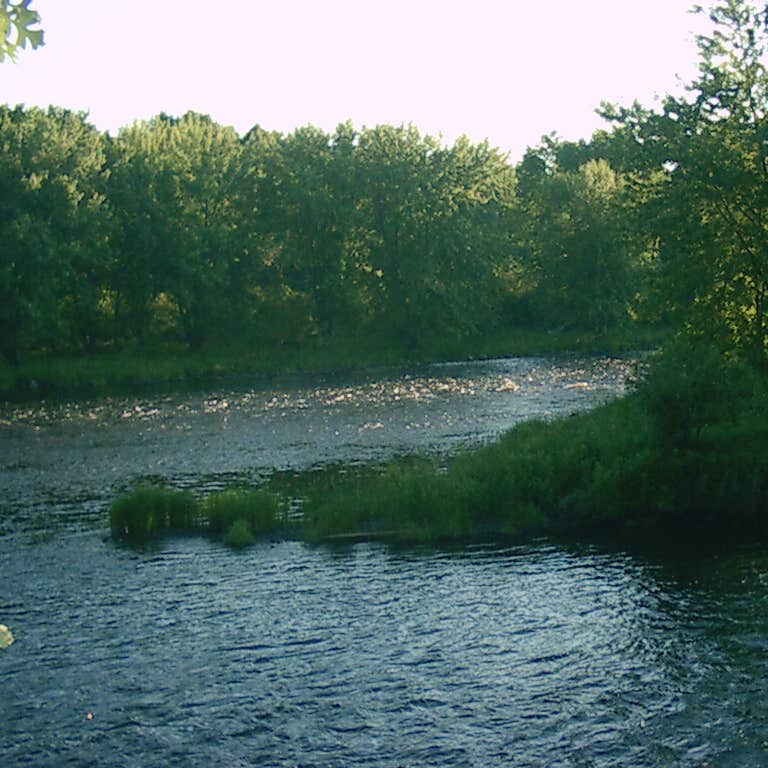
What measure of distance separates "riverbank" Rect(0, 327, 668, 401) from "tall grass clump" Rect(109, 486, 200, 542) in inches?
1414

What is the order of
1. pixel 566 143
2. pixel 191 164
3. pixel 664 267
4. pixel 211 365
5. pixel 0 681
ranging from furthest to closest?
1. pixel 566 143
2. pixel 191 164
3. pixel 211 365
4. pixel 664 267
5. pixel 0 681

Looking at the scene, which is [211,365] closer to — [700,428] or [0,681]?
[700,428]

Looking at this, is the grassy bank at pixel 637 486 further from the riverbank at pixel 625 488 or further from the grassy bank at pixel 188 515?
the grassy bank at pixel 188 515

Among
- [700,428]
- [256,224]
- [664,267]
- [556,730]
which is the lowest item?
[556,730]

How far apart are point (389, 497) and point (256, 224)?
61.5 metres

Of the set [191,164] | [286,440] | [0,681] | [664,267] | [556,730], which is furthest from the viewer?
[191,164]

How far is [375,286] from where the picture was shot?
8631 cm

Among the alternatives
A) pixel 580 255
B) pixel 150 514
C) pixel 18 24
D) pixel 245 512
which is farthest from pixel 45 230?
pixel 18 24

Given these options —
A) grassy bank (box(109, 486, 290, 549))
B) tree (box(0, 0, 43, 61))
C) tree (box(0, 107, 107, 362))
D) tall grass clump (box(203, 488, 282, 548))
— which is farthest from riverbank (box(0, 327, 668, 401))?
tree (box(0, 0, 43, 61))

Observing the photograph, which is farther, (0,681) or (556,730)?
(0,681)

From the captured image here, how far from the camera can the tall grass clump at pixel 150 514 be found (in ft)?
86.0

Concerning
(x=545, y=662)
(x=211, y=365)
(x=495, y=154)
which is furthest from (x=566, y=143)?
(x=545, y=662)

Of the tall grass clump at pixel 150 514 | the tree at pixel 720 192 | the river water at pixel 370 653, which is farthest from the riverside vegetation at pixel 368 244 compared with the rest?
the river water at pixel 370 653

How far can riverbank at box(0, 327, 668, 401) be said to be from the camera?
65375 mm
